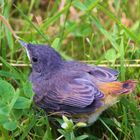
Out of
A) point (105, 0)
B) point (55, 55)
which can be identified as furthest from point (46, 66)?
point (105, 0)

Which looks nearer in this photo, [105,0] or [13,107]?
[13,107]

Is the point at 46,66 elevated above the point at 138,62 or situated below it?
above

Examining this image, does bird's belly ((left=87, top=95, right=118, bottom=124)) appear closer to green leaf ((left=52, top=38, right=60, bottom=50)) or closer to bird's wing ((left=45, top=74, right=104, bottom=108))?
bird's wing ((left=45, top=74, right=104, bottom=108))

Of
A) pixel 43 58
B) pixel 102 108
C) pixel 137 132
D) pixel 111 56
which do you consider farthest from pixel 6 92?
pixel 111 56

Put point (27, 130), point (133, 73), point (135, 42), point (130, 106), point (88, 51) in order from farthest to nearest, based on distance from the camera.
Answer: point (88, 51) → point (135, 42) → point (133, 73) → point (130, 106) → point (27, 130)

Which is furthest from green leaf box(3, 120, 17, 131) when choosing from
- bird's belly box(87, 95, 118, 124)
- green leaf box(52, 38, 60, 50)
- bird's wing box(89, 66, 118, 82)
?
green leaf box(52, 38, 60, 50)

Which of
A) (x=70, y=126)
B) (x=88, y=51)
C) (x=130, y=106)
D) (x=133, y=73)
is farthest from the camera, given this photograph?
(x=88, y=51)

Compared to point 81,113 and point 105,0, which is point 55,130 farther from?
point 105,0

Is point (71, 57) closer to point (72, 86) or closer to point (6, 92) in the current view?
point (72, 86)
